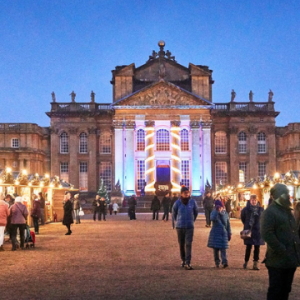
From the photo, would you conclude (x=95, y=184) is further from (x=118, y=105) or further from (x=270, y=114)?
(x=270, y=114)

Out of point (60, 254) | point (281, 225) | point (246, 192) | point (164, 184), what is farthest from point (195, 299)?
point (164, 184)

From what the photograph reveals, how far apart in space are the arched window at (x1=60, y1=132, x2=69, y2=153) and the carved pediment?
7.75 m

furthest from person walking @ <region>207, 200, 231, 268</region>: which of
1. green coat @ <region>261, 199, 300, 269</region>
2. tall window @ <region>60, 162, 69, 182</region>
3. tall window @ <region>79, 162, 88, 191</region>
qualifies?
tall window @ <region>60, 162, 69, 182</region>

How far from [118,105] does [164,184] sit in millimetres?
9286

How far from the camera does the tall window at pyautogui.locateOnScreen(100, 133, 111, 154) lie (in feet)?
206

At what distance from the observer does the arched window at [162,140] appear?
5997 centimetres

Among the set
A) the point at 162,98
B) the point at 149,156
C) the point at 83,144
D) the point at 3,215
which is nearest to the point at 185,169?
the point at 149,156

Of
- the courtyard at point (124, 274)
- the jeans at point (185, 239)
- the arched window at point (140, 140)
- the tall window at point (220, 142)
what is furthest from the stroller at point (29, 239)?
the tall window at point (220, 142)

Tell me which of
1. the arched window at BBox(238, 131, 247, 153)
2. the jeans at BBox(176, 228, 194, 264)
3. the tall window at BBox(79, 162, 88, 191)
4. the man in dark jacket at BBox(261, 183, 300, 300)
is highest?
the arched window at BBox(238, 131, 247, 153)

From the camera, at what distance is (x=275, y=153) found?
62219mm

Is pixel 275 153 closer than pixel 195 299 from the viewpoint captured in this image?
No

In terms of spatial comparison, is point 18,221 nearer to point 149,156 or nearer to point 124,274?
point 124,274

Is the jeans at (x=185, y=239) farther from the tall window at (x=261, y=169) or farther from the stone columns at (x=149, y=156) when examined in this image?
the tall window at (x=261, y=169)

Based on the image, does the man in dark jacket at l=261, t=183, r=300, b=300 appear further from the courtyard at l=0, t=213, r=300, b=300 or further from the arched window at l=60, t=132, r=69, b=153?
the arched window at l=60, t=132, r=69, b=153
